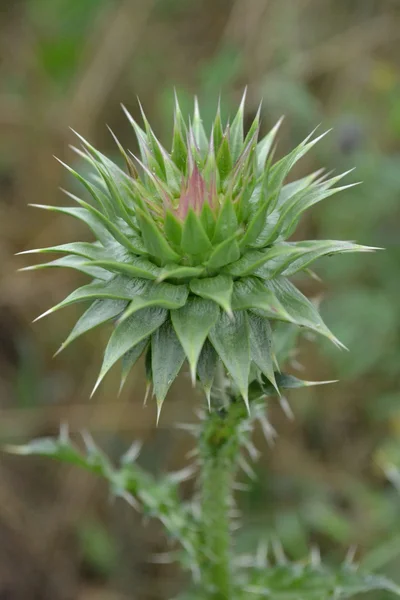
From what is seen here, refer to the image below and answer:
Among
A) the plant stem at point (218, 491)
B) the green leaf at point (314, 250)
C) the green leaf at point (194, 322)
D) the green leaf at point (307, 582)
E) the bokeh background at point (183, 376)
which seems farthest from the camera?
the bokeh background at point (183, 376)

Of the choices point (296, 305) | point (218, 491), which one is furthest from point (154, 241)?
point (218, 491)

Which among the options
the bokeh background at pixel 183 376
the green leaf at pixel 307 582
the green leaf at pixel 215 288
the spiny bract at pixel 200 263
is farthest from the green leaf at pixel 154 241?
the bokeh background at pixel 183 376

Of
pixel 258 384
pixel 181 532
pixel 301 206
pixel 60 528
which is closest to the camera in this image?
pixel 301 206

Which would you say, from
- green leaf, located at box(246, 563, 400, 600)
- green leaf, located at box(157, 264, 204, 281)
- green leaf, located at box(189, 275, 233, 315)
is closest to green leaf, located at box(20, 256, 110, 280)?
green leaf, located at box(157, 264, 204, 281)

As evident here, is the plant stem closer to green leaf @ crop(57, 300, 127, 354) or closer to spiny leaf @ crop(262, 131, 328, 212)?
green leaf @ crop(57, 300, 127, 354)

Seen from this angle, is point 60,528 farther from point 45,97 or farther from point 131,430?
point 45,97

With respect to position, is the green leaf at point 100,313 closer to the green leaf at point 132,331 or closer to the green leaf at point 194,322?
the green leaf at point 132,331

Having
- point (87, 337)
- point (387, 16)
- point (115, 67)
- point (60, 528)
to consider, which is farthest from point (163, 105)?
point (60, 528)

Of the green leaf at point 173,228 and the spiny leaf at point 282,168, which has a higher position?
the spiny leaf at point 282,168
